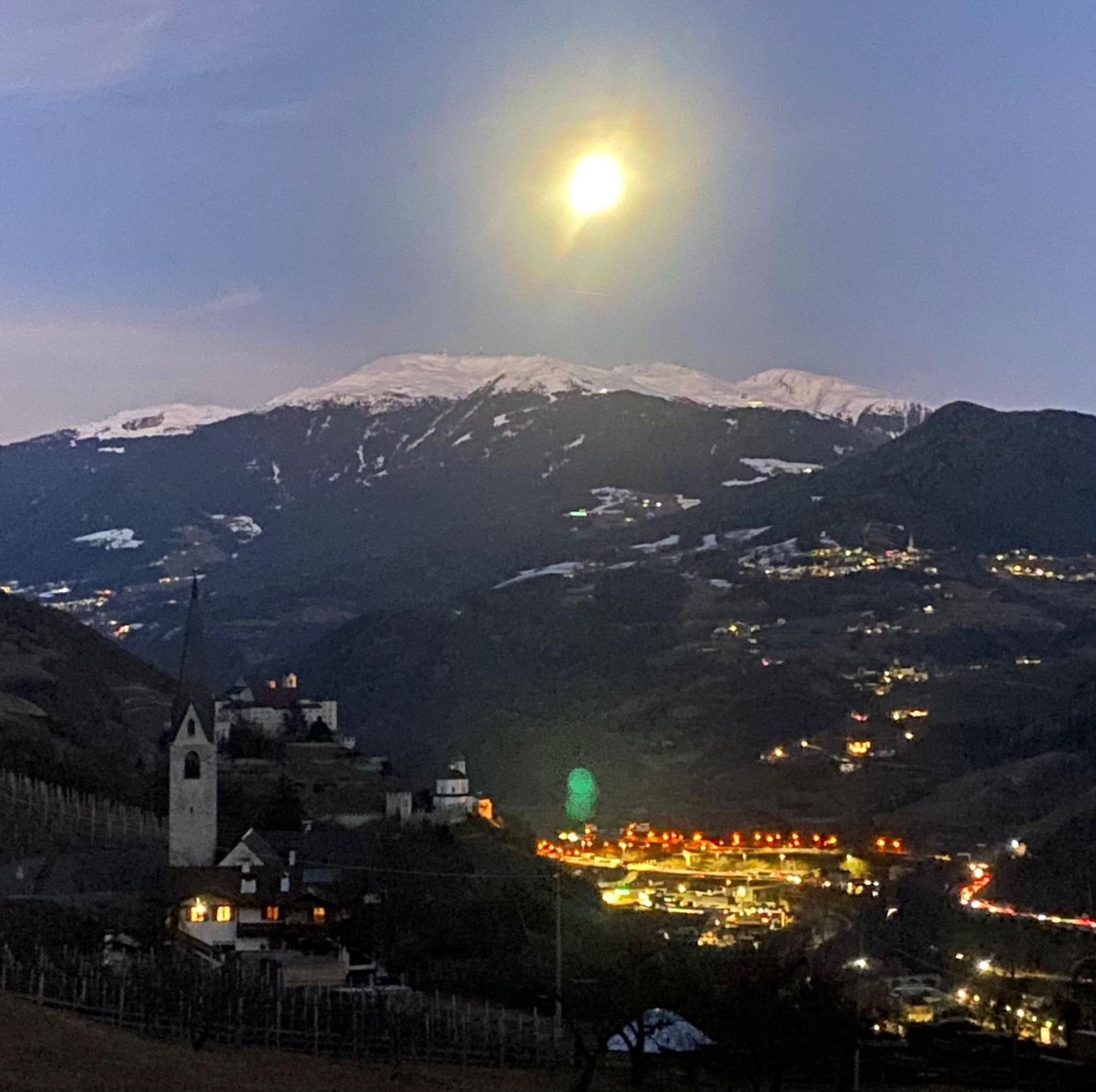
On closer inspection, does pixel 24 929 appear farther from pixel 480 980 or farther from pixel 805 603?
pixel 805 603

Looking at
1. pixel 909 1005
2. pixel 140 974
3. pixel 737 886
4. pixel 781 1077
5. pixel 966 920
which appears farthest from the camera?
pixel 737 886

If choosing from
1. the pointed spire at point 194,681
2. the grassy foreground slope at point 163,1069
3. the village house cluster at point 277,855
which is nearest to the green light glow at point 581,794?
the village house cluster at point 277,855

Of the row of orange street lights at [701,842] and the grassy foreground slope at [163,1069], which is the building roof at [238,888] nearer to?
the grassy foreground slope at [163,1069]

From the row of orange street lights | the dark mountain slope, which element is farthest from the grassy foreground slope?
the row of orange street lights

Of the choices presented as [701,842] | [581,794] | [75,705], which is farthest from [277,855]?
[581,794]

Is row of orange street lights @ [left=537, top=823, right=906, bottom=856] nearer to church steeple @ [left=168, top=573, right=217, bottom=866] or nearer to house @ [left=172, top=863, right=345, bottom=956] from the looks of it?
church steeple @ [left=168, top=573, right=217, bottom=866]

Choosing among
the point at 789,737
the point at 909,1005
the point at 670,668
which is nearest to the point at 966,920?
the point at 909,1005
